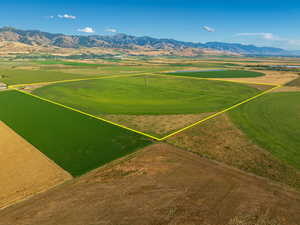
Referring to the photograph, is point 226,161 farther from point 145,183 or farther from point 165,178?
point 145,183

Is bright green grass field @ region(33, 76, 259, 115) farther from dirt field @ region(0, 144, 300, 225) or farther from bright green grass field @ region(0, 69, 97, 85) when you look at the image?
bright green grass field @ region(0, 69, 97, 85)

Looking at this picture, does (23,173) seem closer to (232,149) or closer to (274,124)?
(232,149)

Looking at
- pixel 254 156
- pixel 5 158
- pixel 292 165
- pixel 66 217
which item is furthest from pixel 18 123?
pixel 292 165

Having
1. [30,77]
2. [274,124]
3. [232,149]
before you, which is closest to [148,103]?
[232,149]

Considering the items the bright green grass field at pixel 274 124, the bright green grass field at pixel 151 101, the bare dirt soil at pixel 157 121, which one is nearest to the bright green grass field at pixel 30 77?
the bright green grass field at pixel 151 101

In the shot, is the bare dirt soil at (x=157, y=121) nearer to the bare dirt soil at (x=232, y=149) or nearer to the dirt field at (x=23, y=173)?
the bare dirt soil at (x=232, y=149)

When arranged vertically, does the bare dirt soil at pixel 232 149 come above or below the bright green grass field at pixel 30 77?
below

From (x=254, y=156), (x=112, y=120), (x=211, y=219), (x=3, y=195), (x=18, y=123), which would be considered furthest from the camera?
(x=112, y=120)
